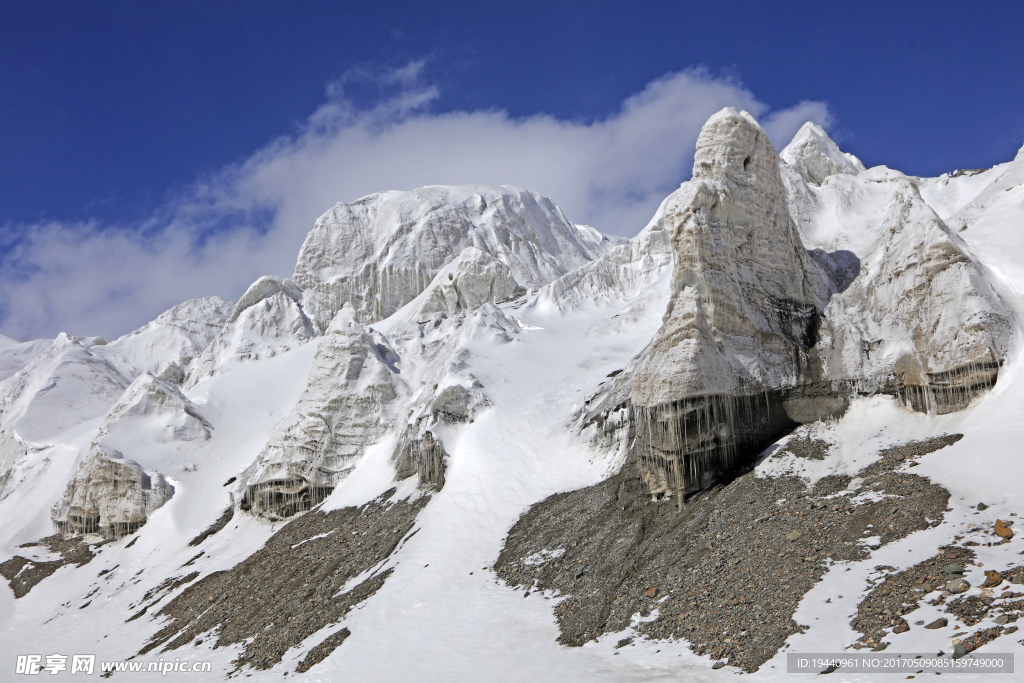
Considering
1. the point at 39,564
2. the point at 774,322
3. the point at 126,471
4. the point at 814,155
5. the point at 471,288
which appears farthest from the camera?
the point at 471,288

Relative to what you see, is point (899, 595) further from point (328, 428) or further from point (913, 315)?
point (328, 428)

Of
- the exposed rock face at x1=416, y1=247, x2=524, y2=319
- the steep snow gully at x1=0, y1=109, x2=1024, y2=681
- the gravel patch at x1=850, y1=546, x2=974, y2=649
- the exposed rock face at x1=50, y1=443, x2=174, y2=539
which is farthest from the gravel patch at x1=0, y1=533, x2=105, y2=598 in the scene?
Result: the gravel patch at x1=850, y1=546, x2=974, y2=649

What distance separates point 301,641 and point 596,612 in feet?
34.0

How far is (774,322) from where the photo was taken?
2725 centimetres

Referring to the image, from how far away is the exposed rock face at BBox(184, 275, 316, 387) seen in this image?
73.4 metres

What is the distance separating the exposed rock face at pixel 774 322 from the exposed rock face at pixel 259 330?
171ft

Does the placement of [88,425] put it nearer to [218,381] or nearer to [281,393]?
[218,381]

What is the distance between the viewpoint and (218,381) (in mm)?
61062

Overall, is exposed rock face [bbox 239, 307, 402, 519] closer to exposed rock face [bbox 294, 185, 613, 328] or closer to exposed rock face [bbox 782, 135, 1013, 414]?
exposed rock face [bbox 782, 135, 1013, 414]

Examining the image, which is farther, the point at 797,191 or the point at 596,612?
the point at 797,191

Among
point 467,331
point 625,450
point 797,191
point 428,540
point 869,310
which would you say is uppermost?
point 797,191

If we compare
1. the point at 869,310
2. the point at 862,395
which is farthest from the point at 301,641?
the point at 869,310

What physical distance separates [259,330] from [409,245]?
64.3 ft

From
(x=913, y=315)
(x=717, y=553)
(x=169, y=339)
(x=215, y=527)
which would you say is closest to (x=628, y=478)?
(x=717, y=553)
